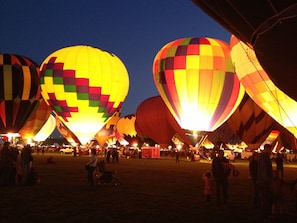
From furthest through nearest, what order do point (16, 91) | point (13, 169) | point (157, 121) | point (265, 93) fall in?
1. point (157, 121)
2. point (16, 91)
3. point (265, 93)
4. point (13, 169)

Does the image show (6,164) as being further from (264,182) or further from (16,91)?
(16,91)

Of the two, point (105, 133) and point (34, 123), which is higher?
point (34, 123)

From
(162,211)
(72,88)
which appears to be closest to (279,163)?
(162,211)

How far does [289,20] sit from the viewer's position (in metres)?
5.73

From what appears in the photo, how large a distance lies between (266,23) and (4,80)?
25699mm

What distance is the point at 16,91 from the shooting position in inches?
1160

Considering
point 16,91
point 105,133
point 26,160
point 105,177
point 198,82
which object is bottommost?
point 105,177

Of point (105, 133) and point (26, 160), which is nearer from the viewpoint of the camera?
point (26, 160)

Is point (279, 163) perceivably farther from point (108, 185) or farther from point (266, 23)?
point (266, 23)

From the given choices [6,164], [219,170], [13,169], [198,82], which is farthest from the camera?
[198,82]

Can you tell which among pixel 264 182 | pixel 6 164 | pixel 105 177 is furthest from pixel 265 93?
pixel 264 182

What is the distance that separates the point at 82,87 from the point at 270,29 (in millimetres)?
21403

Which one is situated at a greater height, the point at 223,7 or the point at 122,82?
the point at 122,82

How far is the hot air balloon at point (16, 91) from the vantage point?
29266 mm
